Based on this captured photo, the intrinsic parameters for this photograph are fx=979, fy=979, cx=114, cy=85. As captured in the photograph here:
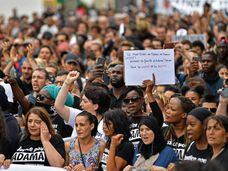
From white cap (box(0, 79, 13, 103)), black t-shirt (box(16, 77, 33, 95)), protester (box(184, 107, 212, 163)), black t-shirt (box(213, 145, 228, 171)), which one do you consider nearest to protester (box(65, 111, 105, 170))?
protester (box(184, 107, 212, 163))

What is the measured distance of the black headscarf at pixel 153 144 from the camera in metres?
9.07

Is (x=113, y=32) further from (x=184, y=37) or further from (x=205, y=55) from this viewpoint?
(x=205, y=55)

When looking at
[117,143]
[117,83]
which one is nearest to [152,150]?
[117,143]

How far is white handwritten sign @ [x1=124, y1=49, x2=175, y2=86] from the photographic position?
1163cm

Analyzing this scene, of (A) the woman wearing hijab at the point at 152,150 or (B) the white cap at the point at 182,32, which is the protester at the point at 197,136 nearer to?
(A) the woman wearing hijab at the point at 152,150

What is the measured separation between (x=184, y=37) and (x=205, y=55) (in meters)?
4.32

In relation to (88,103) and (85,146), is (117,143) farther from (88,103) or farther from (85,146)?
(88,103)

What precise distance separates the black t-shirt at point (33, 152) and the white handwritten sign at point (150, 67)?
2271 millimetres

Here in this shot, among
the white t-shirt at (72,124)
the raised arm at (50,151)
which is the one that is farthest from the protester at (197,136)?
the raised arm at (50,151)

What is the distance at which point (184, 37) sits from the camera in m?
17.1

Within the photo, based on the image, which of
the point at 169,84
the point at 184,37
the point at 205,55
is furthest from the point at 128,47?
the point at 169,84

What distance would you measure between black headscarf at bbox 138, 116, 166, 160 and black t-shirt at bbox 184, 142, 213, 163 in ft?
0.81

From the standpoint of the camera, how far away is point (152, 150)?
907 cm

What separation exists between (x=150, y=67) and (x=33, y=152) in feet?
8.88
